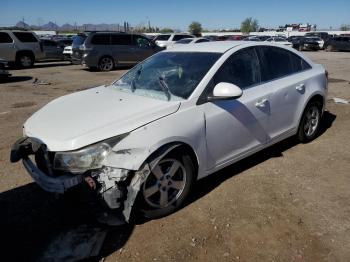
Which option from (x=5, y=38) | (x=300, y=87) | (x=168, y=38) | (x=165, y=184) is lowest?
(x=165, y=184)

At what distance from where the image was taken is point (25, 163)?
12.2 feet

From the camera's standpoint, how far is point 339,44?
32.9 meters

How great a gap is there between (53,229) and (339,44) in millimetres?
34448

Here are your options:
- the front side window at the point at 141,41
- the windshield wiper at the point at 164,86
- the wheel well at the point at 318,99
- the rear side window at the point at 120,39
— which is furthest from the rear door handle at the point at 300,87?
the front side window at the point at 141,41

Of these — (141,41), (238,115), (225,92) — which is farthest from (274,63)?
(141,41)

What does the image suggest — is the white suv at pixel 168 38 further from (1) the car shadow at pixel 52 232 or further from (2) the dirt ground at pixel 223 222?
(1) the car shadow at pixel 52 232

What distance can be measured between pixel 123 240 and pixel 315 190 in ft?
7.54

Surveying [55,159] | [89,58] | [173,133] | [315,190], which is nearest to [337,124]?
[315,190]

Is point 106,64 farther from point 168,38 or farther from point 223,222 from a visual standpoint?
point 223,222

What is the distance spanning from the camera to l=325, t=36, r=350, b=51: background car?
32625mm

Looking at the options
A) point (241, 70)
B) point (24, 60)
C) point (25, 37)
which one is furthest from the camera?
point (24, 60)

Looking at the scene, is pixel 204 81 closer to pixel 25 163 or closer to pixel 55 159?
pixel 55 159

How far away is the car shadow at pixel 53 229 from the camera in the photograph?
3.25 m

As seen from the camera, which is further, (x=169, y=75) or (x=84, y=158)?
(x=169, y=75)
